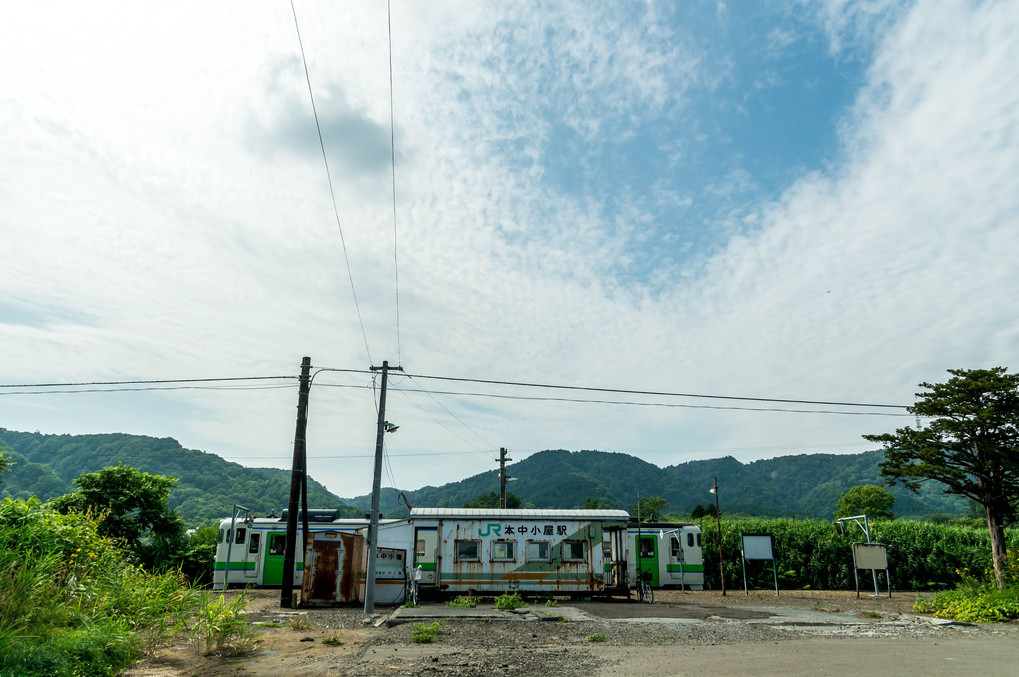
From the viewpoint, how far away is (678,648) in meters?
12.3

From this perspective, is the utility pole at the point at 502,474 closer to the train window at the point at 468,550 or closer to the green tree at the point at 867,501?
the train window at the point at 468,550

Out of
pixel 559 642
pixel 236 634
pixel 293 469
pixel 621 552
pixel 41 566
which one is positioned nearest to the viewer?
pixel 41 566

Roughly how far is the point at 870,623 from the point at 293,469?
17.4 m

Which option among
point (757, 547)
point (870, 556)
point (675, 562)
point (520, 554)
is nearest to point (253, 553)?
point (520, 554)

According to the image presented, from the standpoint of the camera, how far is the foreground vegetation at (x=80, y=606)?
28.1ft

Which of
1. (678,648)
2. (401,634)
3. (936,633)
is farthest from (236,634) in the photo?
(936,633)

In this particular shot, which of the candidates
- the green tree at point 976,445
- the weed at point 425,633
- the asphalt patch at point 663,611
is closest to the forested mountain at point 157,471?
the asphalt patch at point 663,611

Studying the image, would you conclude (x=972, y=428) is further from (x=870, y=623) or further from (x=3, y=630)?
(x=3, y=630)

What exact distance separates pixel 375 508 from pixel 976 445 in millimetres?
20359

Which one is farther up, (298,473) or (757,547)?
(298,473)

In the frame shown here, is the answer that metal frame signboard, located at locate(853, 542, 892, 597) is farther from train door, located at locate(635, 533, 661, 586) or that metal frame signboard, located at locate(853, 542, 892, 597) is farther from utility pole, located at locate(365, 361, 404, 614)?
utility pole, located at locate(365, 361, 404, 614)

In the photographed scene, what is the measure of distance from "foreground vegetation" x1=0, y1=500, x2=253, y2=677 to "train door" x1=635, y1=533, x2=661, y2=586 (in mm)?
20567

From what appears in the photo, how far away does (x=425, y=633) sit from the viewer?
1356 cm

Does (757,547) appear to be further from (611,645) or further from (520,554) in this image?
(611,645)
